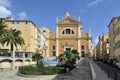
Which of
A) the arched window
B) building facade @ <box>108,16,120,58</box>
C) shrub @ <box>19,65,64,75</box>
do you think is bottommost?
shrub @ <box>19,65,64,75</box>

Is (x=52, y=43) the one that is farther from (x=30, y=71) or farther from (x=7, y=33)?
(x=30, y=71)

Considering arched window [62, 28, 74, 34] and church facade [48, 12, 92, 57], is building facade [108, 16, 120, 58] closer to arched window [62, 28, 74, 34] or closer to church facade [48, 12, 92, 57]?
church facade [48, 12, 92, 57]

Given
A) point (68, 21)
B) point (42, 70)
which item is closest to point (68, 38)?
point (68, 21)

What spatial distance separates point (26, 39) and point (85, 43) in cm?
2759

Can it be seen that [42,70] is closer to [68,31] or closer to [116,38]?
[116,38]

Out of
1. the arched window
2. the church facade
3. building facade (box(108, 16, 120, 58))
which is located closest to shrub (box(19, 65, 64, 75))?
building facade (box(108, 16, 120, 58))

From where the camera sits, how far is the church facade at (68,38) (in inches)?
4114

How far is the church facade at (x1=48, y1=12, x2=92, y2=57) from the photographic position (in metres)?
104

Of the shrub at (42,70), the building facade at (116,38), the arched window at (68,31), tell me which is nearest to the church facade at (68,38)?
the arched window at (68,31)

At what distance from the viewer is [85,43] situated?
10469 cm

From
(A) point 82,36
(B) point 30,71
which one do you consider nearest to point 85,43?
(A) point 82,36

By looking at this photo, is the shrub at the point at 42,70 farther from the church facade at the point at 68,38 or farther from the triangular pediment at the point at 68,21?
the triangular pediment at the point at 68,21

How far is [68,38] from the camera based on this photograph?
105688mm

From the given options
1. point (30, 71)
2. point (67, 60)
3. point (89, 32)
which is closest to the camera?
point (30, 71)
